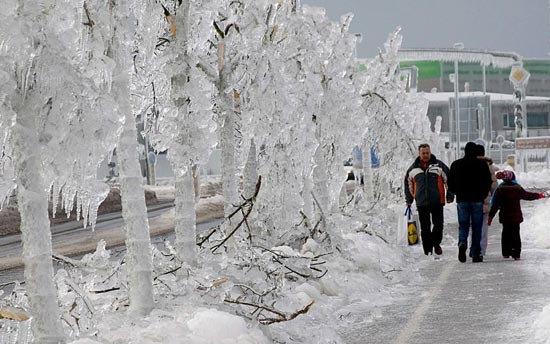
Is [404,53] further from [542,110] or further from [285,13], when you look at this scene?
[285,13]

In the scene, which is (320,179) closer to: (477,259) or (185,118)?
(477,259)

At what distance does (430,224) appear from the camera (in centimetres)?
1547

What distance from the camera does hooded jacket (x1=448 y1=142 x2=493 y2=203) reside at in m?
14.3

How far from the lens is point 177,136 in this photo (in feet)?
31.5

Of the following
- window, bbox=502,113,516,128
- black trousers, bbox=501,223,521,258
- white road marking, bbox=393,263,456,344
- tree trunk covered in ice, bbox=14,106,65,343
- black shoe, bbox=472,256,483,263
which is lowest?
white road marking, bbox=393,263,456,344

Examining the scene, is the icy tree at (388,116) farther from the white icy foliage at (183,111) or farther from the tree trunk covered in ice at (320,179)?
the white icy foliage at (183,111)

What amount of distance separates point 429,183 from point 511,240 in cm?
155

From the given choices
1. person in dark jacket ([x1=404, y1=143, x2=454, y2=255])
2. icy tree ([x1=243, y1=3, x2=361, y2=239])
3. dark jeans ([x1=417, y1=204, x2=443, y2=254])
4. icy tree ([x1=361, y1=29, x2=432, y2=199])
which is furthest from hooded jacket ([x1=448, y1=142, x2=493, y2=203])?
icy tree ([x1=361, y1=29, x2=432, y2=199])

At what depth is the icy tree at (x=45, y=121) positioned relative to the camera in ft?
19.9

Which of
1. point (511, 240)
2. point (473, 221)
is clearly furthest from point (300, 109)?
point (511, 240)

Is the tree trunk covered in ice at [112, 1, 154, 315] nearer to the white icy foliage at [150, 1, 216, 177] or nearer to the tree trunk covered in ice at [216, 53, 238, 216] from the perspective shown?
the white icy foliage at [150, 1, 216, 177]

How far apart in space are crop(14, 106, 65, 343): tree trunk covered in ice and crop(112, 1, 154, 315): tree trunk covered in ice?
1614mm

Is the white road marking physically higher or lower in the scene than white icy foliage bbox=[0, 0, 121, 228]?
lower

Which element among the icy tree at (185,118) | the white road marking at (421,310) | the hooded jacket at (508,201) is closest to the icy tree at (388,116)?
the hooded jacket at (508,201)
